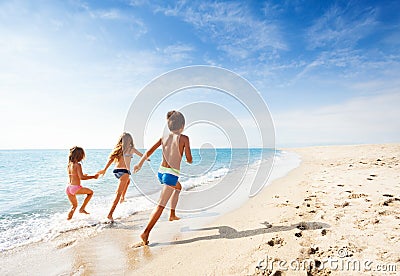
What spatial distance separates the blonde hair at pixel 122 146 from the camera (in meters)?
5.53

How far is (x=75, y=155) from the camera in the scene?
5426 millimetres

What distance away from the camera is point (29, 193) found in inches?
357

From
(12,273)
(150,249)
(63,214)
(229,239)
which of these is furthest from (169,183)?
(63,214)

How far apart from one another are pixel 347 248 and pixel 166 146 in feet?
10.6

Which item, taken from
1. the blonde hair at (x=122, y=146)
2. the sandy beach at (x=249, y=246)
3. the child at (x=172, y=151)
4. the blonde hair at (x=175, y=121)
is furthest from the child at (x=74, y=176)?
the blonde hair at (x=175, y=121)

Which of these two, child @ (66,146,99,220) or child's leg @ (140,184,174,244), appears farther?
child @ (66,146,99,220)

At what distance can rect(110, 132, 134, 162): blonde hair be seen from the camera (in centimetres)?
553

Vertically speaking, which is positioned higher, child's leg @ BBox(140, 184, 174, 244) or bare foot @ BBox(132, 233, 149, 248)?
child's leg @ BBox(140, 184, 174, 244)

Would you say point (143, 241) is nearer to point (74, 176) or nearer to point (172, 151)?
point (172, 151)

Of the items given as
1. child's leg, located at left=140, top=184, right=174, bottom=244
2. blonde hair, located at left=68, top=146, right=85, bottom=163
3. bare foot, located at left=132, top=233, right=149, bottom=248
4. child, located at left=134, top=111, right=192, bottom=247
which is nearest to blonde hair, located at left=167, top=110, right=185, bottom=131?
child, located at left=134, top=111, right=192, bottom=247

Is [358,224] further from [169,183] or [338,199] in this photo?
[169,183]

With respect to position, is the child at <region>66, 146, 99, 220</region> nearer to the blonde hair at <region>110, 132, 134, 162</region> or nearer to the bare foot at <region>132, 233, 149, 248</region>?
the blonde hair at <region>110, 132, 134, 162</region>

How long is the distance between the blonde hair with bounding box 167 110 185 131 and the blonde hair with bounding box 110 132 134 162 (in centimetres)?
205

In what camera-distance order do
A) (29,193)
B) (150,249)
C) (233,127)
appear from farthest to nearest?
(233,127), (29,193), (150,249)
